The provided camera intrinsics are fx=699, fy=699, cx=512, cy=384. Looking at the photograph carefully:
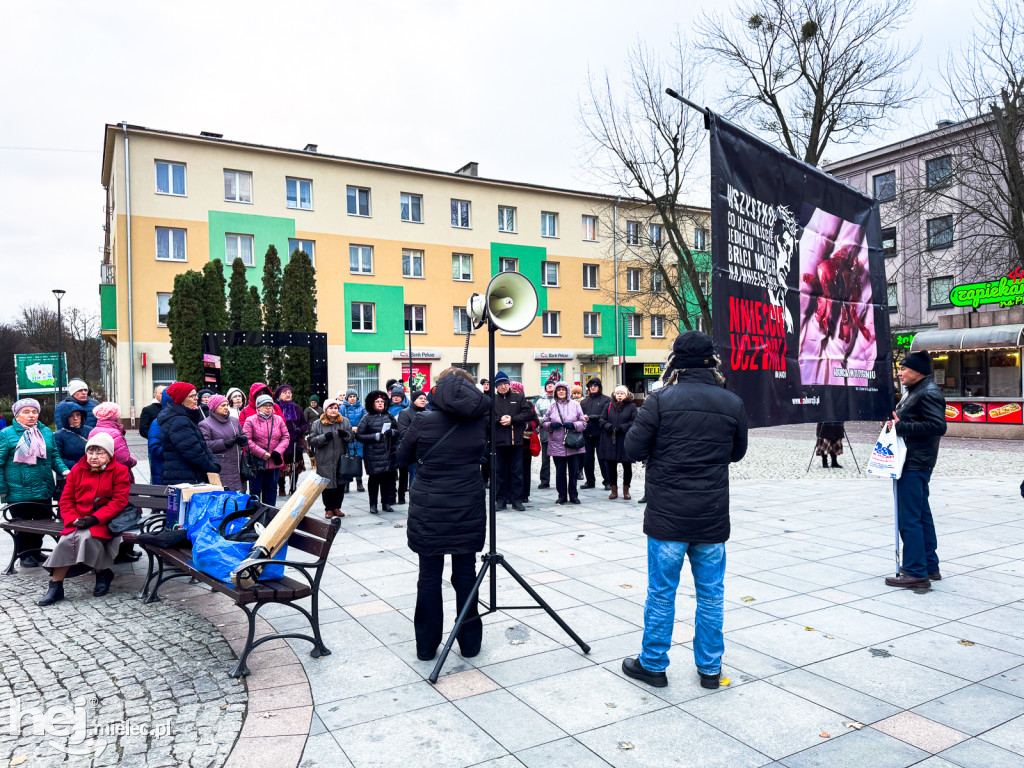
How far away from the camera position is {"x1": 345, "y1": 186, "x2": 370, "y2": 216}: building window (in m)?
35.6

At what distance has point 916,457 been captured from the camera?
6.02m

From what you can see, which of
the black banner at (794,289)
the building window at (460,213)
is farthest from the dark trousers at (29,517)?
the building window at (460,213)

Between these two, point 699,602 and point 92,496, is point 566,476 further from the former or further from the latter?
point 699,602

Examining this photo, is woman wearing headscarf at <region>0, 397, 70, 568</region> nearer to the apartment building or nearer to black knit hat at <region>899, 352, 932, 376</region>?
black knit hat at <region>899, 352, 932, 376</region>

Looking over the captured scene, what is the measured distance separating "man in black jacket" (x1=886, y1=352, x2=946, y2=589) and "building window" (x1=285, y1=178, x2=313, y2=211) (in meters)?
32.3

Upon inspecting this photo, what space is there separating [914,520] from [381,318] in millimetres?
31651

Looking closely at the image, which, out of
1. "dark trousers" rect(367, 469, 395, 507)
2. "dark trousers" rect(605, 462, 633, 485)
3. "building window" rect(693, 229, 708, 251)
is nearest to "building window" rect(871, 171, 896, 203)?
"building window" rect(693, 229, 708, 251)

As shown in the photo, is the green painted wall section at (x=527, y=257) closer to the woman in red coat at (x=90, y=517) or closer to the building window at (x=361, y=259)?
the building window at (x=361, y=259)

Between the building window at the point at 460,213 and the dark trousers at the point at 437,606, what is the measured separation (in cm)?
3554

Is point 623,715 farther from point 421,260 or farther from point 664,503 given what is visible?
point 421,260

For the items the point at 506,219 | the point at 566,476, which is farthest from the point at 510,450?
the point at 506,219

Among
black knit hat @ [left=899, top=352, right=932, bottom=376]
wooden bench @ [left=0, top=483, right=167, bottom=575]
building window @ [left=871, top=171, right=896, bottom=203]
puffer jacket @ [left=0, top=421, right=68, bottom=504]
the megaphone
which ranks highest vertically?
building window @ [left=871, top=171, right=896, bottom=203]

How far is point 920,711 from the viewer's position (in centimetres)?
371

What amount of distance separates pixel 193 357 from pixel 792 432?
23165 mm
